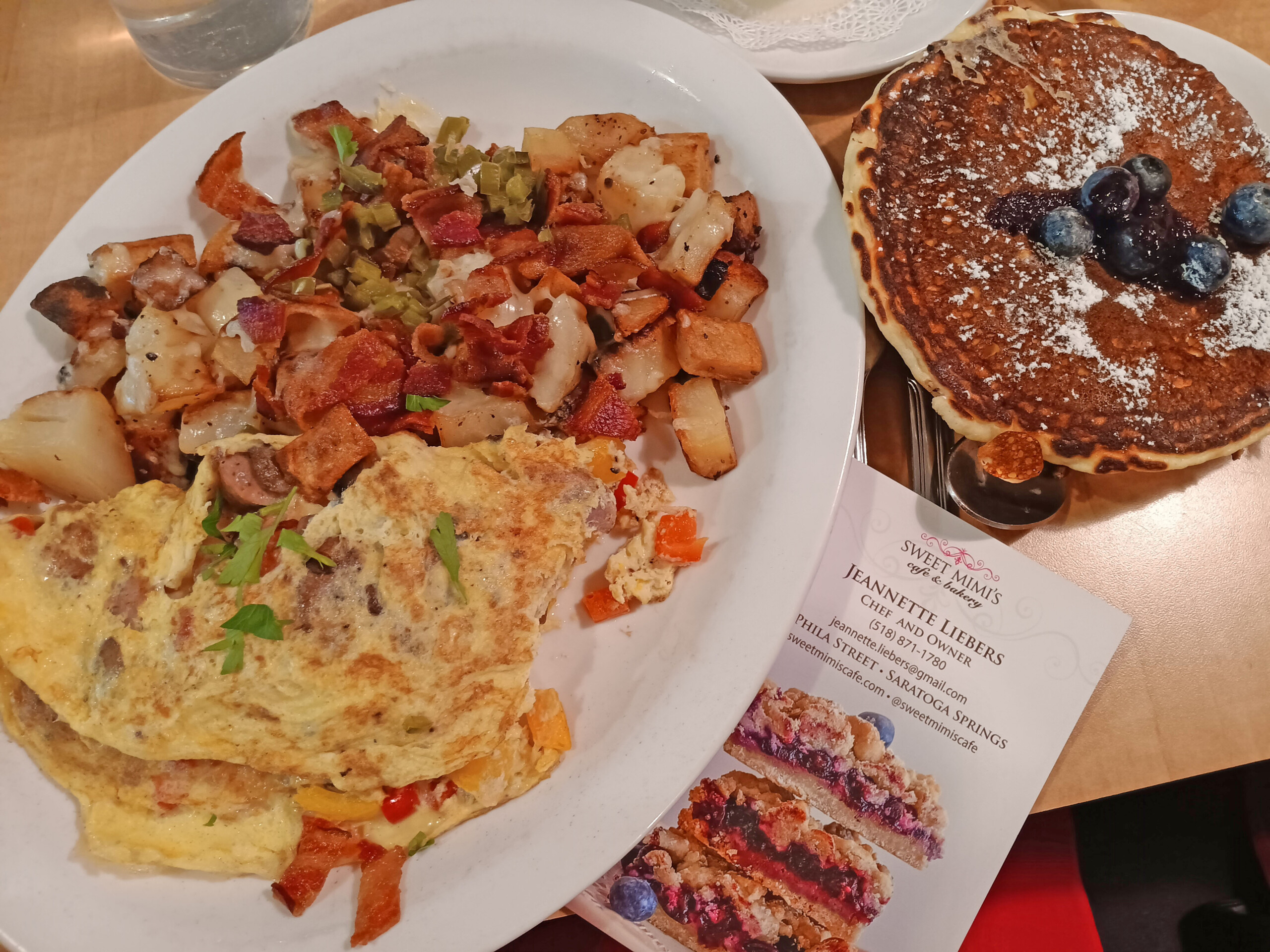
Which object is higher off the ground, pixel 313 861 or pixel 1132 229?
pixel 1132 229

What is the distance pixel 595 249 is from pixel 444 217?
1.33 ft

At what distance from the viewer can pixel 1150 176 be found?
69.9 inches

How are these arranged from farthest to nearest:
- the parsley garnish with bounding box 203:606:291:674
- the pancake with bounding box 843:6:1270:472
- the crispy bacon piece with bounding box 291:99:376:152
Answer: the crispy bacon piece with bounding box 291:99:376:152 → the pancake with bounding box 843:6:1270:472 → the parsley garnish with bounding box 203:606:291:674

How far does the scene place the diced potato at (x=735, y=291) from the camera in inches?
74.0

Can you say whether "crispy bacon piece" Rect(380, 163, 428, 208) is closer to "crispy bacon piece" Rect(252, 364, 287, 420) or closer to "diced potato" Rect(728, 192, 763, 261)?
"crispy bacon piece" Rect(252, 364, 287, 420)

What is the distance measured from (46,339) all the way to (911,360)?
2170 millimetres

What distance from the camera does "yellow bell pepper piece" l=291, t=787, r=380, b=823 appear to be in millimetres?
1607

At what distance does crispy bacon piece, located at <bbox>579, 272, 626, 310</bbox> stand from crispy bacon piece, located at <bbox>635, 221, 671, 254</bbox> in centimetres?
17

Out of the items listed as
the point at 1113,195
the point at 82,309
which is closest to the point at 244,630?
the point at 82,309

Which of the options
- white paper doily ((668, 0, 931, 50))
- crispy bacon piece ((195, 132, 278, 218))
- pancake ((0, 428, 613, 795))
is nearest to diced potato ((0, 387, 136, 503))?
pancake ((0, 428, 613, 795))

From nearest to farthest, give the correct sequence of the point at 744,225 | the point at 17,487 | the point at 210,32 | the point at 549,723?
the point at 549,723 < the point at 17,487 < the point at 744,225 < the point at 210,32

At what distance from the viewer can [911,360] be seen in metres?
1.77

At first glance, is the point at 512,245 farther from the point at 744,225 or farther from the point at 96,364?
the point at 96,364

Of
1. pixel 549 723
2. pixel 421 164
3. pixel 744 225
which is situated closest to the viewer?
pixel 549 723
